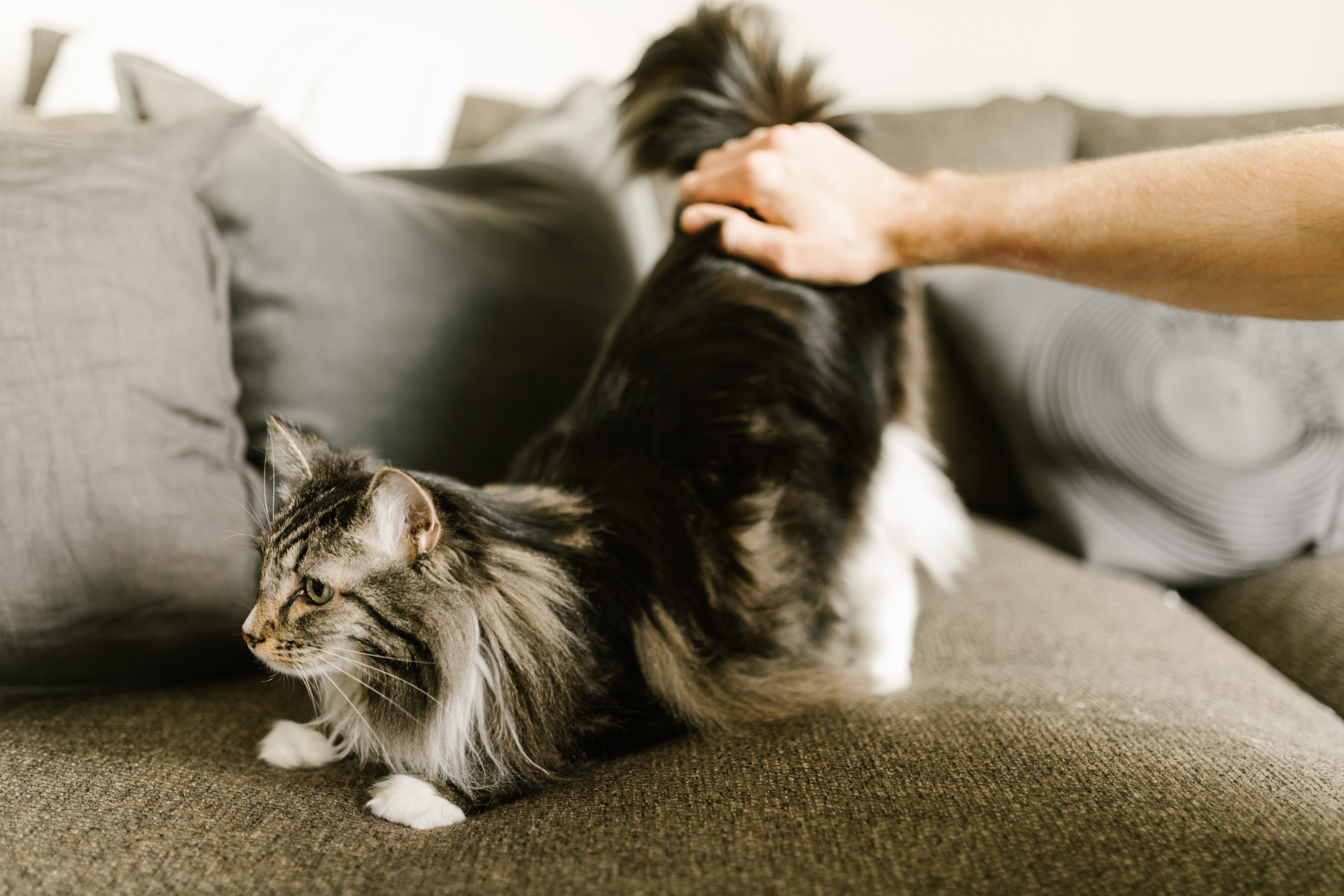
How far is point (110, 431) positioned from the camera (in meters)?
0.93

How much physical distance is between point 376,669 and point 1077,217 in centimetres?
102

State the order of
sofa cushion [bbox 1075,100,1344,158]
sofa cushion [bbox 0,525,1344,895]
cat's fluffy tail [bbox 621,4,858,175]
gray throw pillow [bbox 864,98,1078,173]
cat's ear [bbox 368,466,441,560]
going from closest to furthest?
sofa cushion [bbox 0,525,1344,895]
cat's ear [bbox 368,466,441,560]
cat's fluffy tail [bbox 621,4,858,175]
sofa cushion [bbox 1075,100,1344,158]
gray throw pillow [bbox 864,98,1078,173]

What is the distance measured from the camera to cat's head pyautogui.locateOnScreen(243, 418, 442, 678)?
80 centimetres

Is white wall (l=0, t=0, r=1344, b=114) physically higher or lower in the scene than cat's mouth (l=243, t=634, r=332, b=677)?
higher

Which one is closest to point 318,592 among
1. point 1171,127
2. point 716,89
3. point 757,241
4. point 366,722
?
point 366,722

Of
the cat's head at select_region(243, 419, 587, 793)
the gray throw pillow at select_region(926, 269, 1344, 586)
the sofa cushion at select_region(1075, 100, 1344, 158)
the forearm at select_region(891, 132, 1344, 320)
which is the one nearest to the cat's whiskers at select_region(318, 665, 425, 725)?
the cat's head at select_region(243, 419, 587, 793)

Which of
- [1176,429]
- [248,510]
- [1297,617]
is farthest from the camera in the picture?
[1176,429]

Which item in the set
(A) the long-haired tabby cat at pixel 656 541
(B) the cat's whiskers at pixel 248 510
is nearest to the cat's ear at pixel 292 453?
(A) the long-haired tabby cat at pixel 656 541

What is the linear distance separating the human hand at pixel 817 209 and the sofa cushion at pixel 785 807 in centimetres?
61

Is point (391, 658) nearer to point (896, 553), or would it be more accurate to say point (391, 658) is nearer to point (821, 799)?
point (821, 799)

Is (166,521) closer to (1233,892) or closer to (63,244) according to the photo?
(63,244)

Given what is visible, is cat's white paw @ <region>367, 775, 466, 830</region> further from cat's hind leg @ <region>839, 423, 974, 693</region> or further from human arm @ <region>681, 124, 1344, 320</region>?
human arm @ <region>681, 124, 1344, 320</region>

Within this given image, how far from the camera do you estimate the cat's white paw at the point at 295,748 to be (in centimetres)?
86

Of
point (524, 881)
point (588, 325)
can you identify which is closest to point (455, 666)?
point (524, 881)
